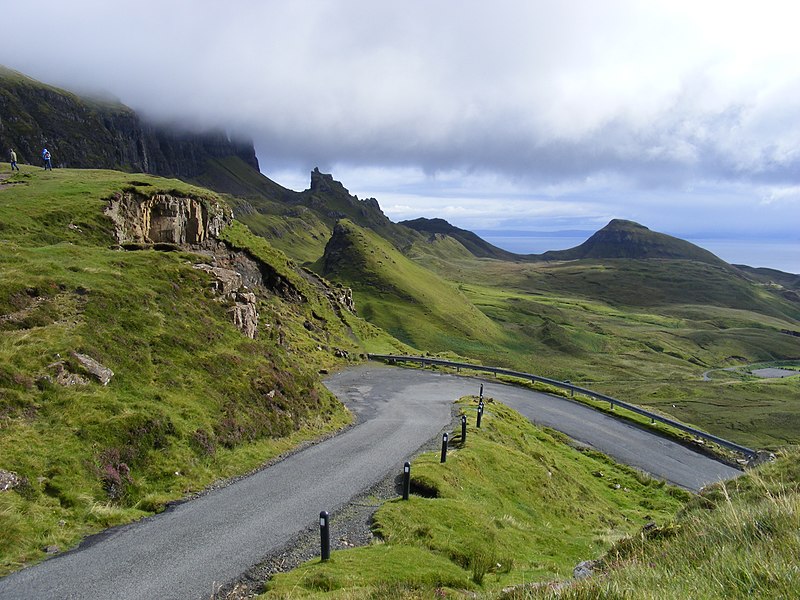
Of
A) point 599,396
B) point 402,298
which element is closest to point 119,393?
point 599,396

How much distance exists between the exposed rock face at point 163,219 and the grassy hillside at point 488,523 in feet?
130

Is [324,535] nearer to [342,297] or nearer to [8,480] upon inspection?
[8,480]

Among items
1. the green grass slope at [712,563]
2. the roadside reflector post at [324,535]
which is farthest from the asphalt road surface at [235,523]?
the green grass slope at [712,563]

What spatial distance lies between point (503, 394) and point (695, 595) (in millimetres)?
49568

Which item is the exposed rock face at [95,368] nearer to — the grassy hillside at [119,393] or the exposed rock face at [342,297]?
the grassy hillside at [119,393]

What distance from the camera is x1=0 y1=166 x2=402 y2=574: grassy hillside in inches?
619

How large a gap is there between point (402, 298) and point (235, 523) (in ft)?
427

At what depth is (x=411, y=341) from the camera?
4813 inches

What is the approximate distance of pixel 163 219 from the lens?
57125mm

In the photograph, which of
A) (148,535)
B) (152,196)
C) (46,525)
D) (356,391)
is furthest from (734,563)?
(152,196)

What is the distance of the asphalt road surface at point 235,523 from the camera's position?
12125 mm

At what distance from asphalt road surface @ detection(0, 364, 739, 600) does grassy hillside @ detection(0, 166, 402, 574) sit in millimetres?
1141

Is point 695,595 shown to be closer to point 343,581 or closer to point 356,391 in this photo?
point 343,581

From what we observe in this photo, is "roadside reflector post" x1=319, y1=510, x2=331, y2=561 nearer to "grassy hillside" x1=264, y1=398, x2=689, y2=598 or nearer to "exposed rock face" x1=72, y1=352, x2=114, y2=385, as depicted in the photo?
"grassy hillside" x1=264, y1=398, x2=689, y2=598
